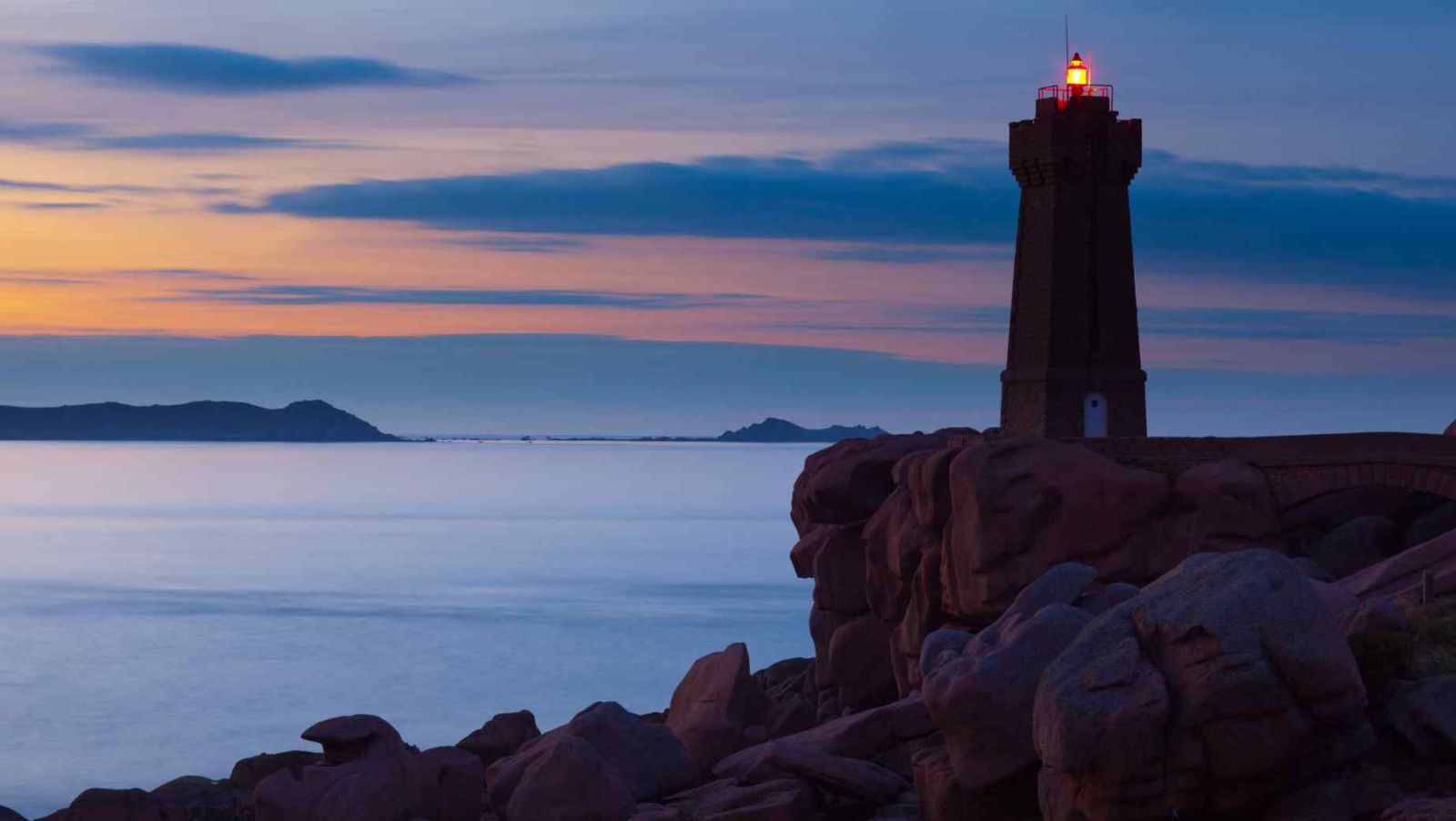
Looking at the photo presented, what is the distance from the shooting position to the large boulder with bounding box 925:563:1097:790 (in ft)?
76.7

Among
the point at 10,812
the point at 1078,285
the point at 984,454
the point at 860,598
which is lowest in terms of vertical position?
the point at 10,812

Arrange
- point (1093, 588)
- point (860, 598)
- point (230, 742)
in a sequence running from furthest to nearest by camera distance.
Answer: point (230, 742), point (860, 598), point (1093, 588)

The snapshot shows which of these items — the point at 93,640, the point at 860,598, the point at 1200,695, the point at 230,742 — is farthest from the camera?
the point at 93,640

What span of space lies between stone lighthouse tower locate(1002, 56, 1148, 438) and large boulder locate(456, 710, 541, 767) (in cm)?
1840

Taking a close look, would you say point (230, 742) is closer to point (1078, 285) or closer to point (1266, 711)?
point (1078, 285)

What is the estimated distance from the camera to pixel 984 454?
38312 mm

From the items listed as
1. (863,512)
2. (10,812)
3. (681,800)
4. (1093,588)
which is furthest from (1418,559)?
(10,812)

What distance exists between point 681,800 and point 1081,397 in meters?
23.9

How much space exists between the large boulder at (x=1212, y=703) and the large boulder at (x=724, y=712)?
16.1m

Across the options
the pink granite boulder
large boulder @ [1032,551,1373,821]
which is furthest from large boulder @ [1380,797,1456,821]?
the pink granite boulder

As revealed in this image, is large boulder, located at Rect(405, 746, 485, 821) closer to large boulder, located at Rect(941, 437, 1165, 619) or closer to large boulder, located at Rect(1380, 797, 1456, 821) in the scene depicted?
large boulder, located at Rect(941, 437, 1165, 619)

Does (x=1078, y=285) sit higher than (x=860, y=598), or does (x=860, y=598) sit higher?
(x=1078, y=285)

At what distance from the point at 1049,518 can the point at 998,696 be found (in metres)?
14.5

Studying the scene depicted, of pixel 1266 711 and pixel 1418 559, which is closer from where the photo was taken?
pixel 1266 711
